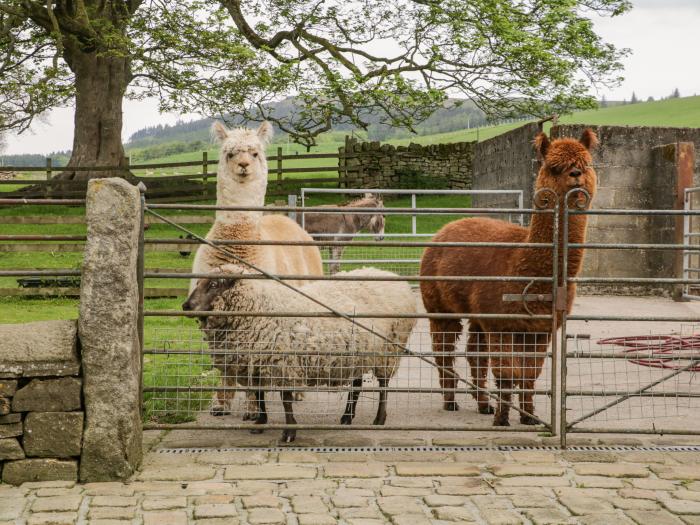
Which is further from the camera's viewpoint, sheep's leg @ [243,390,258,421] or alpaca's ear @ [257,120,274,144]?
alpaca's ear @ [257,120,274,144]

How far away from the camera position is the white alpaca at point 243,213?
22.0ft

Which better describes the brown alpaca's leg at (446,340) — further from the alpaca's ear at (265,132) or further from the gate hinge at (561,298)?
the alpaca's ear at (265,132)

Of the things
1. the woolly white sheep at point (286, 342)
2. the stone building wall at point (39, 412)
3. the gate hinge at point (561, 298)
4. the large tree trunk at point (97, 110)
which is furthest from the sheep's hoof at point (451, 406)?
the large tree trunk at point (97, 110)

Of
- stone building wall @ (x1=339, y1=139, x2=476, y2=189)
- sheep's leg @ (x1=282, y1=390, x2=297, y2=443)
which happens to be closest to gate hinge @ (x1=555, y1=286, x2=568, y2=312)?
sheep's leg @ (x1=282, y1=390, x2=297, y2=443)

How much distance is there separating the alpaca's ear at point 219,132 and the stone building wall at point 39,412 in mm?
2999

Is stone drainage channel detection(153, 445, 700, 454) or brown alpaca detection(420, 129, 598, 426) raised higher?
brown alpaca detection(420, 129, 598, 426)

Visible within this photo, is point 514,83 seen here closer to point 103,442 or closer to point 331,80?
point 331,80

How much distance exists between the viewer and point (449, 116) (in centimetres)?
→ 10862

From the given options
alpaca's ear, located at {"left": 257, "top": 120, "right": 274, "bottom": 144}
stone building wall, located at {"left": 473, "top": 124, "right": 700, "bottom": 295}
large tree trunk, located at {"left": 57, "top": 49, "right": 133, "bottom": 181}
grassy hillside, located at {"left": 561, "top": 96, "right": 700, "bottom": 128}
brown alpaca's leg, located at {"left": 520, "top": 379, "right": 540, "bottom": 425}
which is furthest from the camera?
→ grassy hillside, located at {"left": 561, "top": 96, "right": 700, "bottom": 128}

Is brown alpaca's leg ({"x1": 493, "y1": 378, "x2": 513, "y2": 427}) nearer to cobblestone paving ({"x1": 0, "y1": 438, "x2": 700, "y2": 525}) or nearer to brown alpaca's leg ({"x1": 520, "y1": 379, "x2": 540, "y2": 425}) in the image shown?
brown alpaca's leg ({"x1": 520, "y1": 379, "x2": 540, "y2": 425})

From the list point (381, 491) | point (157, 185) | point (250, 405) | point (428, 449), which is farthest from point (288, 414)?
point (157, 185)

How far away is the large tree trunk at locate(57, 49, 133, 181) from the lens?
22.2 meters

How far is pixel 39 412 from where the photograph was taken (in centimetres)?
490

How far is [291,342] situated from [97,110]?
61.3 feet
